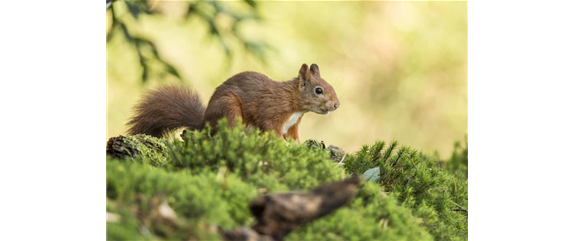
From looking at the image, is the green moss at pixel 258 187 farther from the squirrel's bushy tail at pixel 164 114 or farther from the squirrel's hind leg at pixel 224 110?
the squirrel's bushy tail at pixel 164 114

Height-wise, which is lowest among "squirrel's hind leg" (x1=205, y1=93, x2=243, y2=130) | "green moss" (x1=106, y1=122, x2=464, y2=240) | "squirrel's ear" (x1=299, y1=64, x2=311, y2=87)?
"green moss" (x1=106, y1=122, x2=464, y2=240)

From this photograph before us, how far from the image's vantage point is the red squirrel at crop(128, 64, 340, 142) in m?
3.63

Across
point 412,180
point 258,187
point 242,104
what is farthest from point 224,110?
point 258,187

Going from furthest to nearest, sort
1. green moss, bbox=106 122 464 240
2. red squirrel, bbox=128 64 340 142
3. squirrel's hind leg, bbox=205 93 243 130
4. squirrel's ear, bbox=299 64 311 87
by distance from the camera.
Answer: squirrel's ear, bbox=299 64 311 87 < red squirrel, bbox=128 64 340 142 < squirrel's hind leg, bbox=205 93 243 130 < green moss, bbox=106 122 464 240

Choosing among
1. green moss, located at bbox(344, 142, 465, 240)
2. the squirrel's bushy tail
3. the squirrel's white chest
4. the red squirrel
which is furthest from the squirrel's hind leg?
green moss, located at bbox(344, 142, 465, 240)

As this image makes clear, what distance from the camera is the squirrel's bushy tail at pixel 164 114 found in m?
3.64

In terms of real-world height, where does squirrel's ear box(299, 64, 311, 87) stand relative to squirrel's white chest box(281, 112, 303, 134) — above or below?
above

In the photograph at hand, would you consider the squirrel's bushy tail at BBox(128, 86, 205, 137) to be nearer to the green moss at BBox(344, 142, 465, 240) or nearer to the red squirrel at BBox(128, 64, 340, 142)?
the red squirrel at BBox(128, 64, 340, 142)

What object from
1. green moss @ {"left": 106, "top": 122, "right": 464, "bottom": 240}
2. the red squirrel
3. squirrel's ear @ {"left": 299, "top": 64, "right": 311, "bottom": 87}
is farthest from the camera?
squirrel's ear @ {"left": 299, "top": 64, "right": 311, "bottom": 87}

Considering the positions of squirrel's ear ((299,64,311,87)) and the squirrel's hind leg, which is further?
squirrel's ear ((299,64,311,87))

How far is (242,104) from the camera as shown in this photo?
3.67m

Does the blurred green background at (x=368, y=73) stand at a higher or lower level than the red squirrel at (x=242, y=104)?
higher

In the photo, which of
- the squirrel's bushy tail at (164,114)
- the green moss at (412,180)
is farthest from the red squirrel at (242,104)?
the green moss at (412,180)
